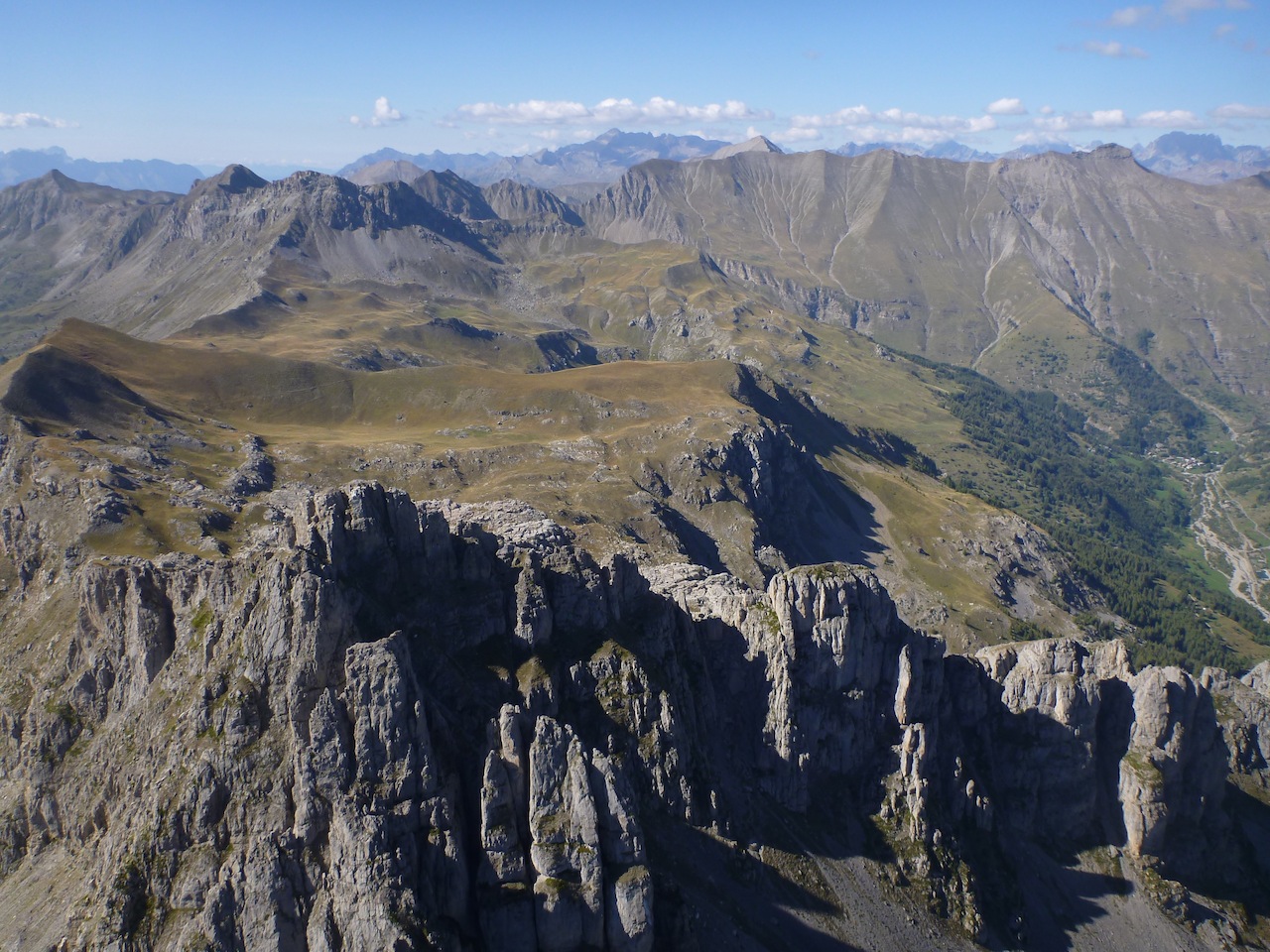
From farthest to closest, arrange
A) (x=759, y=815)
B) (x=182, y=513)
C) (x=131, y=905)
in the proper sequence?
(x=182, y=513)
(x=759, y=815)
(x=131, y=905)

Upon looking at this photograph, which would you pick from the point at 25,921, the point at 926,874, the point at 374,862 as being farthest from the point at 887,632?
the point at 25,921

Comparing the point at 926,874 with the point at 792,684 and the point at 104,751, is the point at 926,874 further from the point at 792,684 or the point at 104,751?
the point at 104,751

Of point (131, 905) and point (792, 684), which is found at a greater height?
point (131, 905)

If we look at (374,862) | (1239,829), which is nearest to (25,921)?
(374,862)

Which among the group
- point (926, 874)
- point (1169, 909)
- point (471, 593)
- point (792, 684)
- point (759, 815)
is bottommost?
point (1169, 909)

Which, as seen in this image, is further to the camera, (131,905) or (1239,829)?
(1239,829)

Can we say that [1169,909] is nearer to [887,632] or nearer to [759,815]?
[887,632]

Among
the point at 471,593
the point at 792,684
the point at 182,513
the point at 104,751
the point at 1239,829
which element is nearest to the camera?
the point at 104,751
